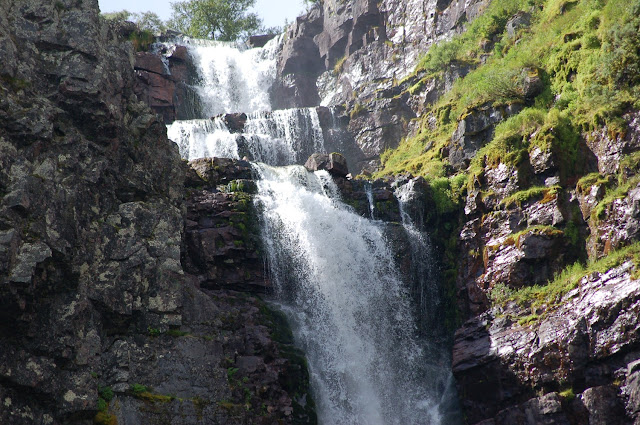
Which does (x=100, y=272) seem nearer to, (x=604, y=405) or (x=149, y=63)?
(x=604, y=405)

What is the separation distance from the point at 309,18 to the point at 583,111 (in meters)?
29.8

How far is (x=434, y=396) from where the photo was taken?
2061 centimetres

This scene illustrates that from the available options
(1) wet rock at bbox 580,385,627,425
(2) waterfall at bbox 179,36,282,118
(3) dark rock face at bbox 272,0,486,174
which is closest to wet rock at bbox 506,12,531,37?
(3) dark rock face at bbox 272,0,486,174

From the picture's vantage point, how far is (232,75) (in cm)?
4497

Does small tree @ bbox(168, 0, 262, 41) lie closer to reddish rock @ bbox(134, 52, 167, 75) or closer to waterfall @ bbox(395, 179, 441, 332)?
reddish rock @ bbox(134, 52, 167, 75)

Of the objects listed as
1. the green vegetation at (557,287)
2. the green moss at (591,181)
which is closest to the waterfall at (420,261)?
the green vegetation at (557,287)

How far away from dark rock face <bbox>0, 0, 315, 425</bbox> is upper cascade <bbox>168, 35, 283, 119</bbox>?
2280 centimetres

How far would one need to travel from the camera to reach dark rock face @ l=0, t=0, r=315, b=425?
525 inches

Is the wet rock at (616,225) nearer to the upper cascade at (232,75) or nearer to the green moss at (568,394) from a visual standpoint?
the green moss at (568,394)

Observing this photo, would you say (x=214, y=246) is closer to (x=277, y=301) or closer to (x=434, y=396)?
(x=277, y=301)

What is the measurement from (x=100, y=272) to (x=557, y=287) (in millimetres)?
14029

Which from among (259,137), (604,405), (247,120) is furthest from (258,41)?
(604,405)

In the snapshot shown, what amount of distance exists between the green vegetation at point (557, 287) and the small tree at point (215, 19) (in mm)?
42637

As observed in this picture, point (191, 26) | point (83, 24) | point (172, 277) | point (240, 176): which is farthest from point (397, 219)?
point (191, 26)
